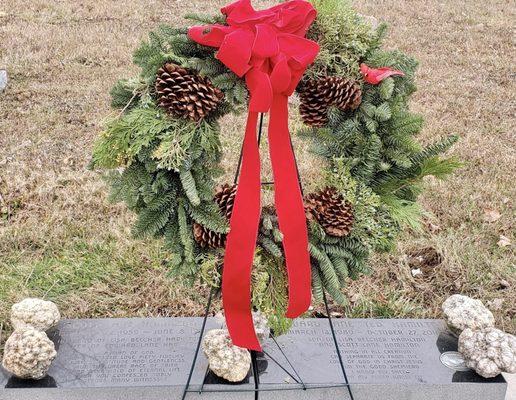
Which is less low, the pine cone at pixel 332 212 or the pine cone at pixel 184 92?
the pine cone at pixel 184 92

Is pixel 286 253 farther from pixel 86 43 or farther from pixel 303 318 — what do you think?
pixel 86 43

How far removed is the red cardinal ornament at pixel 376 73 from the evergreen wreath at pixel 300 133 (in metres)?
0.02

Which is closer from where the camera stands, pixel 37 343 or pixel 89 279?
pixel 37 343

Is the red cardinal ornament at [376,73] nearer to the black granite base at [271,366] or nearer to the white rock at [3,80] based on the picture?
the black granite base at [271,366]

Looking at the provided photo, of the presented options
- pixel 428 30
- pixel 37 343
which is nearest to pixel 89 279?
pixel 37 343

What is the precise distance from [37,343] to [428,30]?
681 cm

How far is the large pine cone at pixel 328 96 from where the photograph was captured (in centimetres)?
213

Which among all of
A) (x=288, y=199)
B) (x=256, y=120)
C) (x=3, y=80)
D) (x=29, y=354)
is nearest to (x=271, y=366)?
(x=288, y=199)

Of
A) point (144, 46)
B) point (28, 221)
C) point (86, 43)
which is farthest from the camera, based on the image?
point (86, 43)

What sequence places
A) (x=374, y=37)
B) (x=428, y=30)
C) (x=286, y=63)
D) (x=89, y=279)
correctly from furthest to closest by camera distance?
(x=428, y=30) → (x=89, y=279) → (x=374, y=37) → (x=286, y=63)

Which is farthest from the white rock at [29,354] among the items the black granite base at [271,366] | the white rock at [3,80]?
the white rock at [3,80]

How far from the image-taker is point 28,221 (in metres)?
3.74

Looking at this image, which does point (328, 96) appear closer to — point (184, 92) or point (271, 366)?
point (184, 92)

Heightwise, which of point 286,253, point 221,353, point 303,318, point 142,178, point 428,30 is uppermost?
point 142,178
